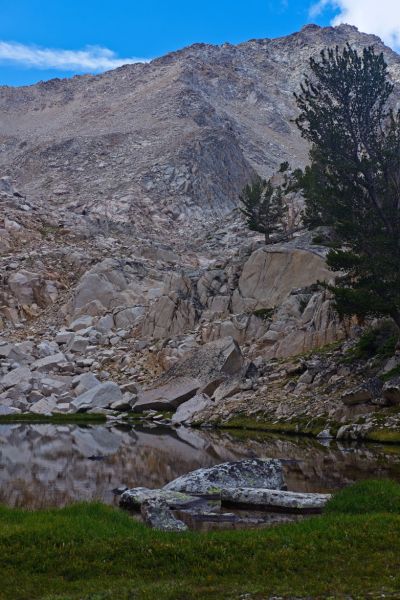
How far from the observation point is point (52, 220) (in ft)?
314

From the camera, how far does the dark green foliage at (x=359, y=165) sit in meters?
34.9

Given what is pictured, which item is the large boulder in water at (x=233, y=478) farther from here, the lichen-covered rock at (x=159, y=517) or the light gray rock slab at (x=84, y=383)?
the light gray rock slab at (x=84, y=383)

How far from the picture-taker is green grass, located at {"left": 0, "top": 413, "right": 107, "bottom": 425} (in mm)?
44234

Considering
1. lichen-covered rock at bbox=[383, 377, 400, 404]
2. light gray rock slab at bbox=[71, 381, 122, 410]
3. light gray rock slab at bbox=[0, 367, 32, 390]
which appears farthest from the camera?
light gray rock slab at bbox=[0, 367, 32, 390]

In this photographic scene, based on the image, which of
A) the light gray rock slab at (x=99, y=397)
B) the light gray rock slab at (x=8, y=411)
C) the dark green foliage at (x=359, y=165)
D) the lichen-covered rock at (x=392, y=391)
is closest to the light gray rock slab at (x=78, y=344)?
the light gray rock slab at (x=99, y=397)

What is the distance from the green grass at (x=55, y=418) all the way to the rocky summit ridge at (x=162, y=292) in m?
1.19

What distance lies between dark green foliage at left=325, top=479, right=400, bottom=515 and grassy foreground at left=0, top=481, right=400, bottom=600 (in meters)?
1.24

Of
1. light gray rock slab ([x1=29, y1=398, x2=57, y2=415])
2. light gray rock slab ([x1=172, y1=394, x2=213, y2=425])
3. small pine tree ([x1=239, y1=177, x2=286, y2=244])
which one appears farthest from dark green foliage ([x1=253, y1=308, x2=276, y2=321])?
small pine tree ([x1=239, y1=177, x2=286, y2=244])

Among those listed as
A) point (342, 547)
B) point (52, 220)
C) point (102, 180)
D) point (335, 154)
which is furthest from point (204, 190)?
point (342, 547)

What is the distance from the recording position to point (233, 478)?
18219mm

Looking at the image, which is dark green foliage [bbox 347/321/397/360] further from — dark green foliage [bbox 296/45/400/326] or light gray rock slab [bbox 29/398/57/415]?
light gray rock slab [bbox 29/398/57/415]

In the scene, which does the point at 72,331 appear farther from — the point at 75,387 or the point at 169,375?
the point at 169,375

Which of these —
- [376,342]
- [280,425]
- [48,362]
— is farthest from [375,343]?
[48,362]

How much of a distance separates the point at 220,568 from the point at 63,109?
189310mm
